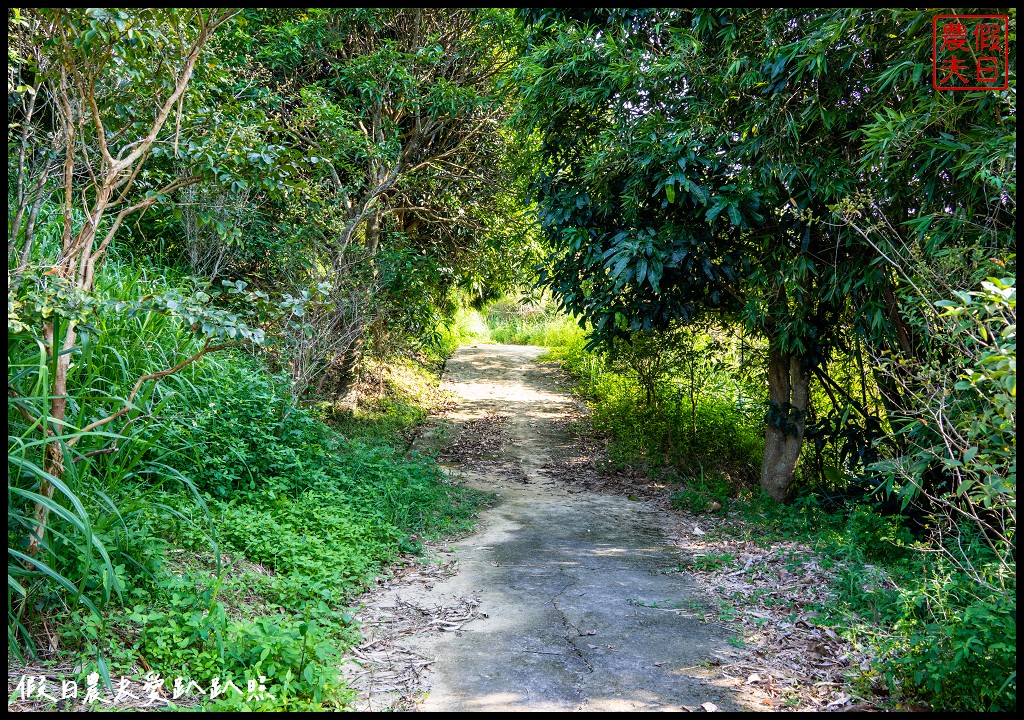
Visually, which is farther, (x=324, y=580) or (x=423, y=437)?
(x=423, y=437)

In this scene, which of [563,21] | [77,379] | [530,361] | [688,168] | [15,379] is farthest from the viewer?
[530,361]

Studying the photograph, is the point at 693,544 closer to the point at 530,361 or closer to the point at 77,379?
the point at 77,379

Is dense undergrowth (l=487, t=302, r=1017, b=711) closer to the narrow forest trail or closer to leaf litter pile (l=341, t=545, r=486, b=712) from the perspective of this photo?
the narrow forest trail

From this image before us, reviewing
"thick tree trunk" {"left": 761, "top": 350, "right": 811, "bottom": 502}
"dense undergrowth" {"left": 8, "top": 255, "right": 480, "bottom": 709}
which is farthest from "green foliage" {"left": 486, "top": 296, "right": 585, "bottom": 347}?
"dense undergrowth" {"left": 8, "top": 255, "right": 480, "bottom": 709}

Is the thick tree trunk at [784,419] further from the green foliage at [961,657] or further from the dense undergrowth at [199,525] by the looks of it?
the green foliage at [961,657]

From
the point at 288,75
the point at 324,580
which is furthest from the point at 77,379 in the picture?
the point at 288,75

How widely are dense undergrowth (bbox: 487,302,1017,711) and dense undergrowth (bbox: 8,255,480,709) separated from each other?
2.40m

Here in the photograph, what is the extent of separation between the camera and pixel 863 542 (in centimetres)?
468

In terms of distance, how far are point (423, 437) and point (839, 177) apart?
5508mm

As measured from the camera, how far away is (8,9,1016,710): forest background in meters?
2.81

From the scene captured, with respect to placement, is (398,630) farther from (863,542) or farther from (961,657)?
(863,542)

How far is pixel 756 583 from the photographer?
4184 mm

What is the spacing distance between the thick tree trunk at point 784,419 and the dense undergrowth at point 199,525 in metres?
2.89

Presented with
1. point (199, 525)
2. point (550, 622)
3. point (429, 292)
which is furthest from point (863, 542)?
point (429, 292)
